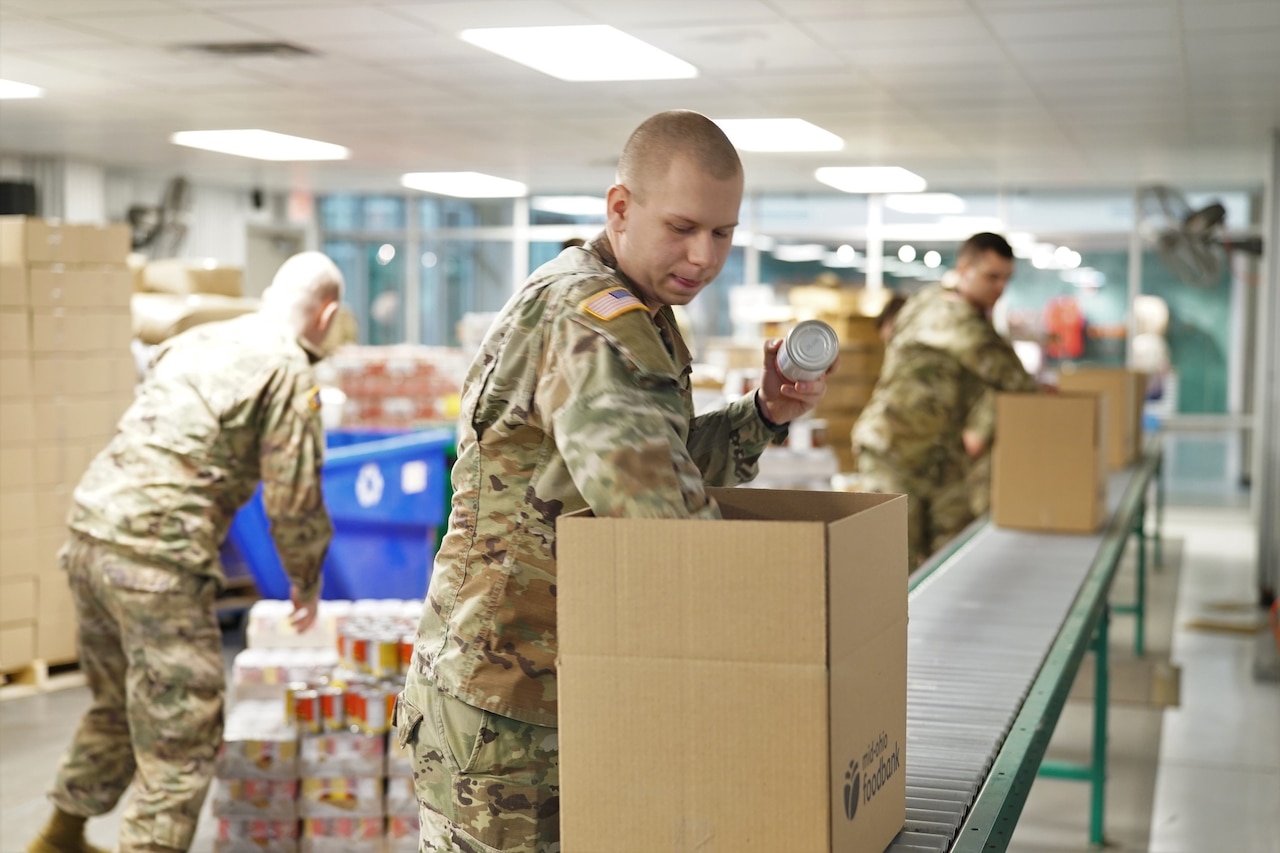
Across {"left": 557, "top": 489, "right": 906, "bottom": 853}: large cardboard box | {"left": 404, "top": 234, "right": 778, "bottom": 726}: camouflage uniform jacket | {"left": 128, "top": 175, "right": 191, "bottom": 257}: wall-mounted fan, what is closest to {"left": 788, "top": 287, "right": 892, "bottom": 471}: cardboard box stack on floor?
{"left": 128, "top": 175, "right": 191, "bottom": 257}: wall-mounted fan

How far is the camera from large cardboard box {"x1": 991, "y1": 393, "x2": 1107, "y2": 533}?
4.24 meters

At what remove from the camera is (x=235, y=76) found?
274 inches

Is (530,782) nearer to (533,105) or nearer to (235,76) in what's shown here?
(235,76)

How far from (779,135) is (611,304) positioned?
25.3 ft

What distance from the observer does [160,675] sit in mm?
3342

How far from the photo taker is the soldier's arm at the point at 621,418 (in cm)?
130

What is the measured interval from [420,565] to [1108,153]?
249 inches

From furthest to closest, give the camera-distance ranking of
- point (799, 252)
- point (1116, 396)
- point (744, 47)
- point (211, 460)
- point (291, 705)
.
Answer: point (799, 252)
point (1116, 396)
point (744, 47)
point (291, 705)
point (211, 460)

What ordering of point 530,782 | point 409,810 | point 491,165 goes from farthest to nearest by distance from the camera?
point 491,165, point 409,810, point 530,782

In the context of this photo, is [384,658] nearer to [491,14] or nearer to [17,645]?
[17,645]

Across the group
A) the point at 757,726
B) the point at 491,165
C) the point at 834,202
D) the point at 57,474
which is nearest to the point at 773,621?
the point at 757,726

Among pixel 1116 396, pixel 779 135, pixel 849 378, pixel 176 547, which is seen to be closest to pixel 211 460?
pixel 176 547

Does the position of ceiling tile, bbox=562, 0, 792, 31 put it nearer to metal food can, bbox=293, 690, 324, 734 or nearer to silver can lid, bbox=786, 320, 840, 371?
metal food can, bbox=293, 690, 324, 734

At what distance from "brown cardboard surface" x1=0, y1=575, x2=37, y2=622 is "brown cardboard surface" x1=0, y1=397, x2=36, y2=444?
0.58 m
